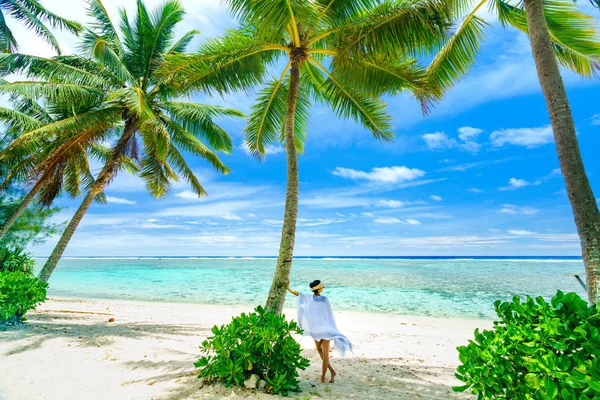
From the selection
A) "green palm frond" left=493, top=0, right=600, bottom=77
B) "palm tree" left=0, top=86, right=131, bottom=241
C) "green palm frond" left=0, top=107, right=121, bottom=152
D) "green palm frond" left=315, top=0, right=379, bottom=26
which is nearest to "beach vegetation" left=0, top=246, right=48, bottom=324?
"palm tree" left=0, top=86, right=131, bottom=241

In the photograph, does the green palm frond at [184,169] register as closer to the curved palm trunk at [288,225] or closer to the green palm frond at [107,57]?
the green palm frond at [107,57]

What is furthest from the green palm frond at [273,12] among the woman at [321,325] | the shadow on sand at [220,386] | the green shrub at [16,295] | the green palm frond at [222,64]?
the green shrub at [16,295]

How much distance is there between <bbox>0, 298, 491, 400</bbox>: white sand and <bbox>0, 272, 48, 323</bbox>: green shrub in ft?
1.46

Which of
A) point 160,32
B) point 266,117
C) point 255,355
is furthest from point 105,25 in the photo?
point 255,355

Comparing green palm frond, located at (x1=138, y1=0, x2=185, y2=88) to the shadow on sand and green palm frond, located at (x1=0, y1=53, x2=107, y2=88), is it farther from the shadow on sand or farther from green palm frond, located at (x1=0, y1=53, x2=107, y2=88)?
the shadow on sand

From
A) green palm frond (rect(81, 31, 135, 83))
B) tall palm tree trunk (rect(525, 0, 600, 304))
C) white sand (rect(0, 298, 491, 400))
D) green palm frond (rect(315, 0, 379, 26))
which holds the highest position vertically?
green palm frond (rect(81, 31, 135, 83))

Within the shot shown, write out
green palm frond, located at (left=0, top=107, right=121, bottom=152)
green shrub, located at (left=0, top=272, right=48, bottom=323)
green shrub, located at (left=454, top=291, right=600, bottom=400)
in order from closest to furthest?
green shrub, located at (left=454, top=291, right=600, bottom=400)
green shrub, located at (left=0, top=272, right=48, bottom=323)
green palm frond, located at (left=0, top=107, right=121, bottom=152)

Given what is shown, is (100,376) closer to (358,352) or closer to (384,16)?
(358,352)

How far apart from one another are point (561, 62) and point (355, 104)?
4.52m

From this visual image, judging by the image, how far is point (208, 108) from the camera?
12.2 metres

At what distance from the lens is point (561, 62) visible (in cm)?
681

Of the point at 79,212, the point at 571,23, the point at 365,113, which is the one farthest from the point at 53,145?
the point at 571,23

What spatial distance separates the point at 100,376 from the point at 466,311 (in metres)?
14.6

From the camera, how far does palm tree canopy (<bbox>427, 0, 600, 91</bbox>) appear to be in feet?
19.4
